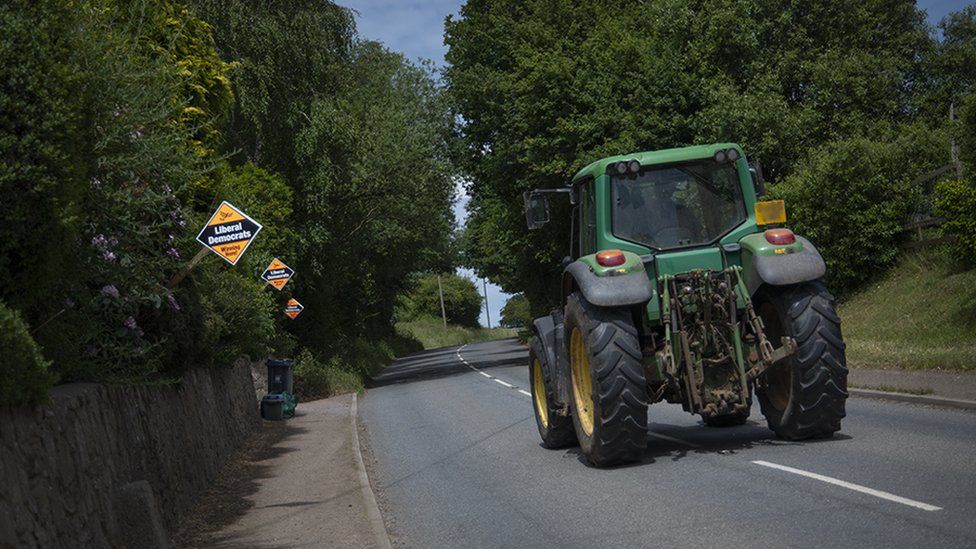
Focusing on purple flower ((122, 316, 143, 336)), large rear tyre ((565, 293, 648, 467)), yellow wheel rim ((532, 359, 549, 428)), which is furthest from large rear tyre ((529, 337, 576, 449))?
purple flower ((122, 316, 143, 336))

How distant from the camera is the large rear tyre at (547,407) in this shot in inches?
484

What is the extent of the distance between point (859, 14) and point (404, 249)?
20003mm

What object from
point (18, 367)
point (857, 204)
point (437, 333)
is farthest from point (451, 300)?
Answer: point (18, 367)

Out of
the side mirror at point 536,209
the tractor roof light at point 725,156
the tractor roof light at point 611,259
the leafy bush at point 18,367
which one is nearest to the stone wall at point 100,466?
the leafy bush at point 18,367

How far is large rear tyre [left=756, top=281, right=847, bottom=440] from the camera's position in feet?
33.4

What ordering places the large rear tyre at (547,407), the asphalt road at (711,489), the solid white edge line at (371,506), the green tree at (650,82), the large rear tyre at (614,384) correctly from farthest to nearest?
the green tree at (650,82) → the large rear tyre at (547,407) → the large rear tyre at (614,384) → the solid white edge line at (371,506) → the asphalt road at (711,489)

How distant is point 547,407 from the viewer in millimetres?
12547

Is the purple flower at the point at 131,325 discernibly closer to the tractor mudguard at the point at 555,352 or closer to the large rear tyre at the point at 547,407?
the tractor mudguard at the point at 555,352

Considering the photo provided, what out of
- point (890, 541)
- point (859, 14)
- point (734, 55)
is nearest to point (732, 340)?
point (890, 541)

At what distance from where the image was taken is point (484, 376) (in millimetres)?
33094

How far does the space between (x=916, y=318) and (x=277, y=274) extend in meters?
13.9

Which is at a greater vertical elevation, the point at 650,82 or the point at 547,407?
the point at 650,82

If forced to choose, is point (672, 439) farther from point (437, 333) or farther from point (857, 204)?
point (437, 333)

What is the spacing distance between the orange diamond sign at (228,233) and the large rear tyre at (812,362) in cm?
683
